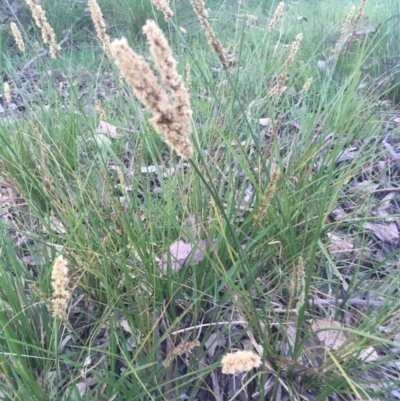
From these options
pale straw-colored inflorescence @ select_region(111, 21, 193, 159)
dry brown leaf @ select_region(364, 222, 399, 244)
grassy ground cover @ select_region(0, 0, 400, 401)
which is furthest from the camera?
dry brown leaf @ select_region(364, 222, 399, 244)

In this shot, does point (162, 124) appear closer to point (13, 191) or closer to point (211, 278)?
point (211, 278)

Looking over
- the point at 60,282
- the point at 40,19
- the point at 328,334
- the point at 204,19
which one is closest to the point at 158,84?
the point at 60,282

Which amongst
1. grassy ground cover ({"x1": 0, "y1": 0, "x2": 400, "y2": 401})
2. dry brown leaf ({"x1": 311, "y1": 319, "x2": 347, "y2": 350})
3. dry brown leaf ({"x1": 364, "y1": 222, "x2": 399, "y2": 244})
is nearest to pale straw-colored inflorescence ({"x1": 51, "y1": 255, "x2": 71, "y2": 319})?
grassy ground cover ({"x1": 0, "y1": 0, "x2": 400, "y2": 401})

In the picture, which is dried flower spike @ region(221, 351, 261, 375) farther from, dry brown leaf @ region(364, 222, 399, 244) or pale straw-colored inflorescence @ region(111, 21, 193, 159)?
dry brown leaf @ region(364, 222, 399, 244)

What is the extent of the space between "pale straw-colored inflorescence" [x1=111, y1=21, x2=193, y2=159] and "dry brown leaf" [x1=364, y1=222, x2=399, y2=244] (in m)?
1.23

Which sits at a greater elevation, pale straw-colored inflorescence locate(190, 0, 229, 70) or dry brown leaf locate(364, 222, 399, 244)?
pale straw-colored inflorescence locate(190, 0, 229, 70)

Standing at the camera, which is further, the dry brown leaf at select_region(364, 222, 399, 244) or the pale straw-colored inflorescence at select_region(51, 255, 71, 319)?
the dry brown leaf at select_region(364, 222, 399, 244)

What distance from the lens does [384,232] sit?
163 cm

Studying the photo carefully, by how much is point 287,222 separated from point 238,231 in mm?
163

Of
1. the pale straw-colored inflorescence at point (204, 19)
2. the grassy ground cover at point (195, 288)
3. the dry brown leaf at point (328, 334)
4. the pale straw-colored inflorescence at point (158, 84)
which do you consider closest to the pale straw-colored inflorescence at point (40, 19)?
the grassy ground cover at point (195, 288)

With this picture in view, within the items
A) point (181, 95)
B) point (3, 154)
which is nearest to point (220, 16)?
point (3, 154)

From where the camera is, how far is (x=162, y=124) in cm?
59

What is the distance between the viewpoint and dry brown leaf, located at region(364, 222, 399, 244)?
1617 mm

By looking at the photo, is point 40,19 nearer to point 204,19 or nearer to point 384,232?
point 204,19
